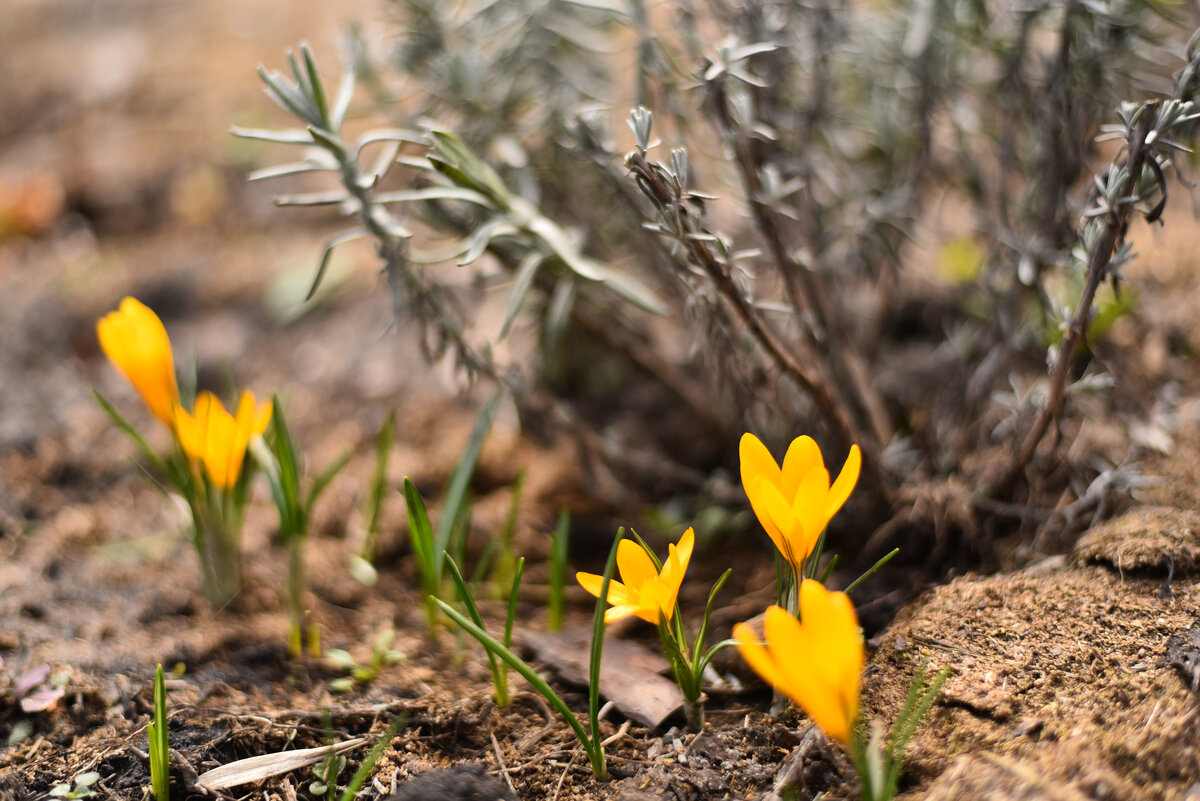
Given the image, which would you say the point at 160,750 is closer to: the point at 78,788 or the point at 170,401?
the point at 78,788

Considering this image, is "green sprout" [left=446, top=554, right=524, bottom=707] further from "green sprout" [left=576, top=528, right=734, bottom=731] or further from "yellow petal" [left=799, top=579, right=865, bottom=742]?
"yellow petal" [left=799, top=579, right=865, bottom=742]

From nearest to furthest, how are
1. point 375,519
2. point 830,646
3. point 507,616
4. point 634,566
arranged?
1. point 830,646
2. point 634,566
3. point 507,616
4. point 375,519

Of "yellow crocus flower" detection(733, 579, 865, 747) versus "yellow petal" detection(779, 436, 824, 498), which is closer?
"yellow crocus flower" detection(733, 579, 865, 747)

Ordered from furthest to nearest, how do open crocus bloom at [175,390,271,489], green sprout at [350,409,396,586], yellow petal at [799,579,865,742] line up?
green sprout at [350,409,396,586] → open crocus bloom at [175,390,271,489] → yellow petal at [799,579,865,742]

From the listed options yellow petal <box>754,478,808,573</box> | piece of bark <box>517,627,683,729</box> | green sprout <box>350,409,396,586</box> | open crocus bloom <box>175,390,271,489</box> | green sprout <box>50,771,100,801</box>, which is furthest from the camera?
green sprout <box>350,409,396,586</box>

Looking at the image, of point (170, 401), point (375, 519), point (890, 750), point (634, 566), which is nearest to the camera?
point (890, 750)

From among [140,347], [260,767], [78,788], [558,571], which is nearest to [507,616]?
[558,571]

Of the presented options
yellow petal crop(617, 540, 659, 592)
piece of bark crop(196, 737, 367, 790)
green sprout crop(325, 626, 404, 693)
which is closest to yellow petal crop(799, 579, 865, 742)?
yellow petal crop(617, 540, 659, 592)
